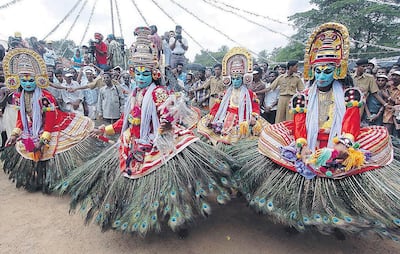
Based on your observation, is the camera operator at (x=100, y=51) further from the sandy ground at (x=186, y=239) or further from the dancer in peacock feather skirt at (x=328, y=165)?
the dancer in peacock feather skirt at (x=328, y=165)

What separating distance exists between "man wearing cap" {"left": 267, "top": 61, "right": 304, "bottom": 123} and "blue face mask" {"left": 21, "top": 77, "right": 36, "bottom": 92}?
5053 millimetres

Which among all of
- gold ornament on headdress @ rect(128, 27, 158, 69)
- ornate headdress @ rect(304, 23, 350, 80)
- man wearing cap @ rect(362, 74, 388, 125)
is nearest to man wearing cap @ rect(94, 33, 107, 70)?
gold ornament on headdress @ rect(128, 27, 158, 69)

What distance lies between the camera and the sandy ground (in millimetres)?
2857

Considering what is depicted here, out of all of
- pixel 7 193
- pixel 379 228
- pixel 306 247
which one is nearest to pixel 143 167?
pixel 306 247

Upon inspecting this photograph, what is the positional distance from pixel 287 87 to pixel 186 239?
4464 millimetres

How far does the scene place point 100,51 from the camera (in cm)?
904

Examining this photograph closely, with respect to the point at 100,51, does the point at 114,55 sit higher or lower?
lower

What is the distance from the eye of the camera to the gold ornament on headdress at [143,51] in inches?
125

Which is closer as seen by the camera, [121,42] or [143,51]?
[143,51]

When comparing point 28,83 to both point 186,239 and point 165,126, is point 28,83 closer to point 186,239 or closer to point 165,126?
point 165,126

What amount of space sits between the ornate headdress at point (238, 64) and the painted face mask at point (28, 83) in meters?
3.16

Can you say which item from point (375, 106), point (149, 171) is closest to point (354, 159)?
point (149, 171)

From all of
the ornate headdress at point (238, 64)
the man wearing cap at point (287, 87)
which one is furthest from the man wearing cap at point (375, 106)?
the ornate headdress at point (238, 64)

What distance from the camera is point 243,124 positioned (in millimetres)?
4285
